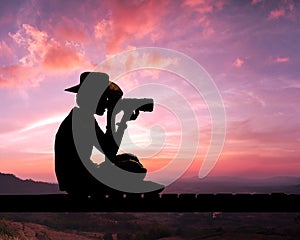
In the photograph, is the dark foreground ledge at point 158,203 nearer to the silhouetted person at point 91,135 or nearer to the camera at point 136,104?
the silhouetted person at point 91,135

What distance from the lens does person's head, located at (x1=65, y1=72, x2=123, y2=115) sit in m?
6.75

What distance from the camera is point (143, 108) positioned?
6766 mm

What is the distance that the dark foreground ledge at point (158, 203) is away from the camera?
18.2ft

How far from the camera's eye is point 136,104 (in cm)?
672

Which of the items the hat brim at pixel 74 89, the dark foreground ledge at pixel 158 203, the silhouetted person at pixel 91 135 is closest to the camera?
the dark foreground ledge at pixel 158 203

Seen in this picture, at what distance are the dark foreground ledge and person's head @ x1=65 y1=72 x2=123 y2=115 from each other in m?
1.73

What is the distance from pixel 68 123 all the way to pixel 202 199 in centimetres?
308

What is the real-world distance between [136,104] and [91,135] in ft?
3.40

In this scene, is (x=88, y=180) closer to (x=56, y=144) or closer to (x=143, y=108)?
(x=56, y=144)

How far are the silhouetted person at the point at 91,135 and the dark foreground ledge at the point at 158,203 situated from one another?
575mm

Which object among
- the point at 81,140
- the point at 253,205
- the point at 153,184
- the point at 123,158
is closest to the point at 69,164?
the point at 81,140

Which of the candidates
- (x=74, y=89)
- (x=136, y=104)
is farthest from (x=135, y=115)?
(x=74, y=89)

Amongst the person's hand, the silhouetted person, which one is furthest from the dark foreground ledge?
the person's hand

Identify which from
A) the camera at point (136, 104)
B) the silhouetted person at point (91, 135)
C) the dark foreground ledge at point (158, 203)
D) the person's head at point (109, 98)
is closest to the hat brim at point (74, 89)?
the silhouetted person at point (91, 135)
